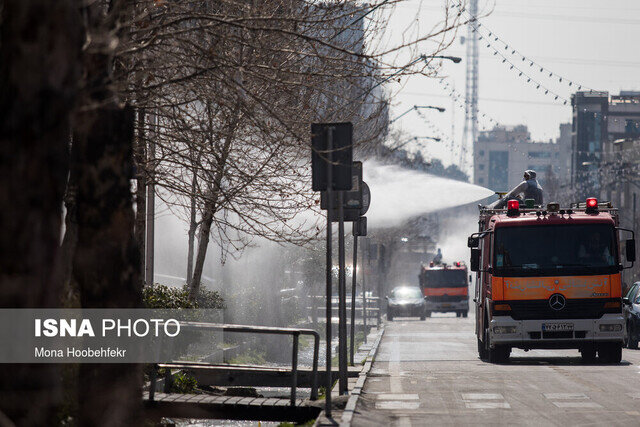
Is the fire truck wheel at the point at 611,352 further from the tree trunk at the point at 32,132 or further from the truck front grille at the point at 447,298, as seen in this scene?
the truck front grille at the point at 447,298

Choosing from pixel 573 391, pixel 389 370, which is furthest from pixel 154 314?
pixel 573 391

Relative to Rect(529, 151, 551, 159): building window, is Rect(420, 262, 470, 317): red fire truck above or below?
below

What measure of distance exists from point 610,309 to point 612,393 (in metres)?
5.08

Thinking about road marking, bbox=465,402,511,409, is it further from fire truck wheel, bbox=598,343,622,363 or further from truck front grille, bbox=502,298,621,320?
fire truck wheel, bbox=598,343,622,363

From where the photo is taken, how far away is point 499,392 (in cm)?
1361

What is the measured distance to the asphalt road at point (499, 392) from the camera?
11148 millimetres

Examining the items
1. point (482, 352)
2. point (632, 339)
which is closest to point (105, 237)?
point (482, 352)

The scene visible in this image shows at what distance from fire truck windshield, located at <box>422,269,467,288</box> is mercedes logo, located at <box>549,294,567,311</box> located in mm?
35421

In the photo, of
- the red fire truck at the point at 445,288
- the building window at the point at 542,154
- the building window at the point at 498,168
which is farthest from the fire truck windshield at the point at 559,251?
the building window at the point at 542,154

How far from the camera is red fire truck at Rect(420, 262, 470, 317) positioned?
177 feet

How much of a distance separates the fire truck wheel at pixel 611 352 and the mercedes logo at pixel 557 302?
49.9 inches

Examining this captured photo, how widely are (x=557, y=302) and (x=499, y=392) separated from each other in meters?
5.09

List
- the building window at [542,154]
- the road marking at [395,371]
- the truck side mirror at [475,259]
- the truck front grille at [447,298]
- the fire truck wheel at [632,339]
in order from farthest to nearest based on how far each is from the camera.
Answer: the building window at [542,154] < the truck front grille at [447,298] < the fire truck wheel at [632,339] < the truck side mirror at [475,259] < the road marking at [395,371]

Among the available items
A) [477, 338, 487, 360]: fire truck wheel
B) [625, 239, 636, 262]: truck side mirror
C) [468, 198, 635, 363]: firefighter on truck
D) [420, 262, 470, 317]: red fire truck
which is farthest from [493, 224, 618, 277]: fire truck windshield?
[420, 262, 470, 317]: red fire truck
